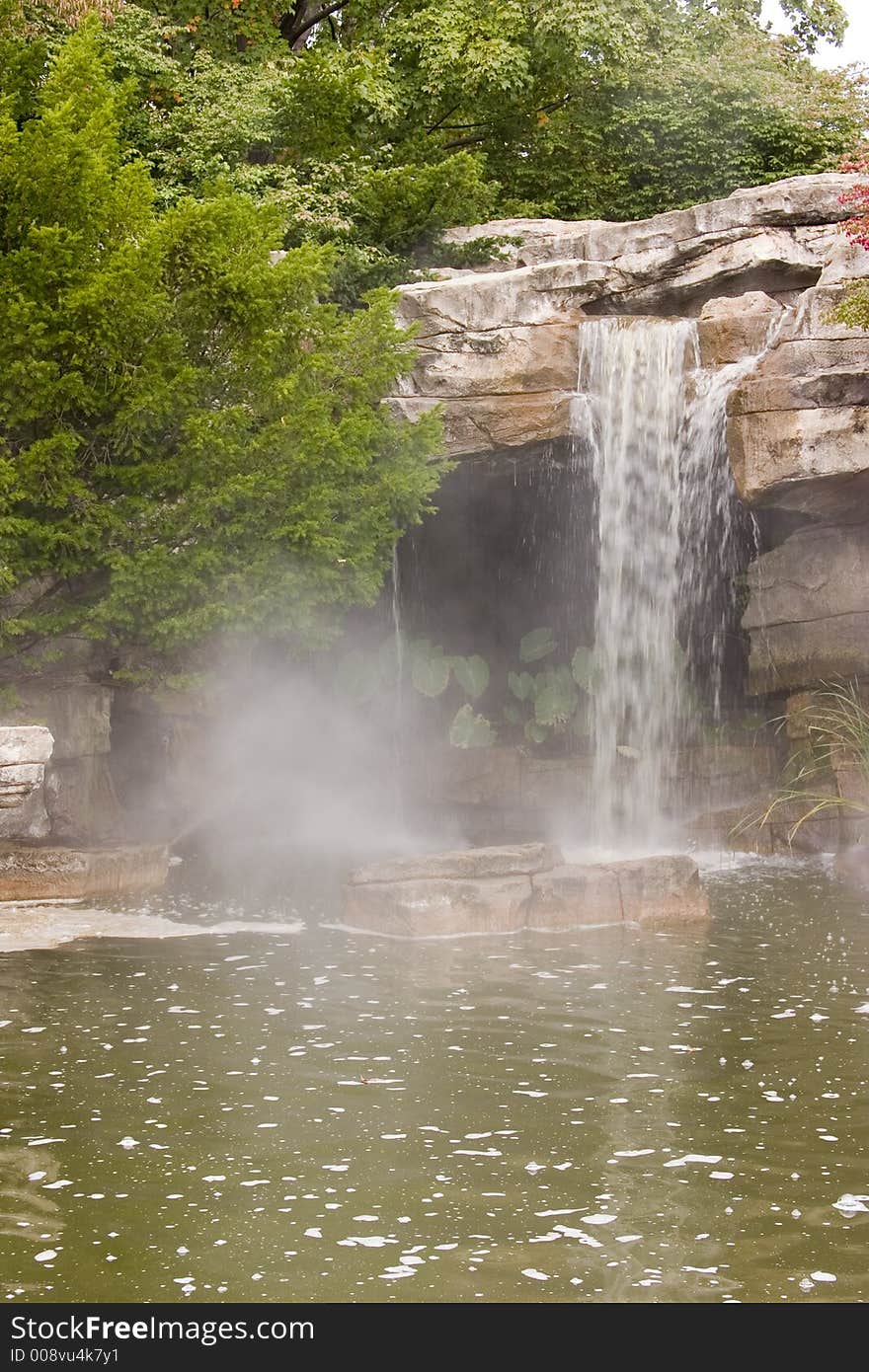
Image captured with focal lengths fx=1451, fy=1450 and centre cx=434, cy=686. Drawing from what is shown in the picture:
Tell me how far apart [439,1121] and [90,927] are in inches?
222

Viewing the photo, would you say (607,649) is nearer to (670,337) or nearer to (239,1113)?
(670,337)

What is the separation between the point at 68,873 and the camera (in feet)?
44.0

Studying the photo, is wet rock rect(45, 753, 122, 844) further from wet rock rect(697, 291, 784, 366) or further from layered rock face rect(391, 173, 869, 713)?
wet rock rect(697, 291, 784, 366)

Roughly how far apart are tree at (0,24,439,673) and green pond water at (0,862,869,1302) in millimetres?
3842

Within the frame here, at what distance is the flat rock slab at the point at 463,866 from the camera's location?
40.2ft

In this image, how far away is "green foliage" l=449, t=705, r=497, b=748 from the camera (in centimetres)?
1762

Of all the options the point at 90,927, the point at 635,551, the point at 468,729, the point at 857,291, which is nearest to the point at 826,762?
the point at 635,551

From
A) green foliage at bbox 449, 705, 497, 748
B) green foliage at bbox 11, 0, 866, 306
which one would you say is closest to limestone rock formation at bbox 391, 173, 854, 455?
green foliage at bbox 11, 0, 866, 306

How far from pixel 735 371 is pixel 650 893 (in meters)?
6.43

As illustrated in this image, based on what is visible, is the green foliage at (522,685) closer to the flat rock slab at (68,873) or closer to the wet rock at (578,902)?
the flat rock slab at (68,873)

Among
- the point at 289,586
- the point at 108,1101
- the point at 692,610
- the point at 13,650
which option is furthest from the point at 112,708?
the point at 108,1101

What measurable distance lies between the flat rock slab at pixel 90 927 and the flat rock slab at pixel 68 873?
0.45 metres

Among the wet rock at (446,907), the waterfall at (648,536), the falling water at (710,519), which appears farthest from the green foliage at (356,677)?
the wet rock at (446,907)

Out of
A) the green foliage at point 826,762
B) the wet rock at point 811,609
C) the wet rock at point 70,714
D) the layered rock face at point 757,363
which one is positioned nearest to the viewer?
the wet rock at point 70,714
